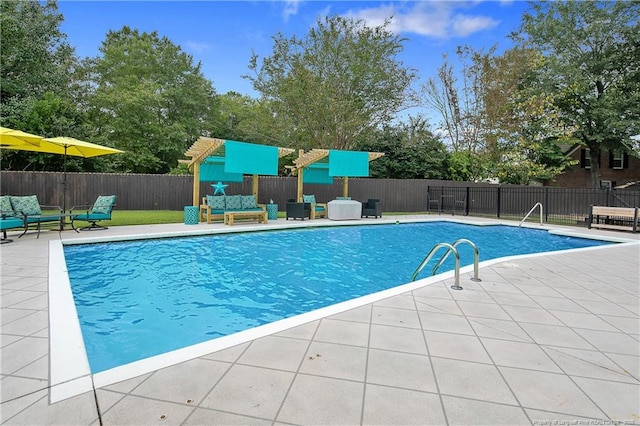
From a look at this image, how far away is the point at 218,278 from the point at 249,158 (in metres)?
6.20

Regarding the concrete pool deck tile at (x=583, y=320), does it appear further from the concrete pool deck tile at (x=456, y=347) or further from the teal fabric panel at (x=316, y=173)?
the teal fabric panel at (x=316, y=173)

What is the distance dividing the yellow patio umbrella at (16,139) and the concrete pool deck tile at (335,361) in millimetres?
8122

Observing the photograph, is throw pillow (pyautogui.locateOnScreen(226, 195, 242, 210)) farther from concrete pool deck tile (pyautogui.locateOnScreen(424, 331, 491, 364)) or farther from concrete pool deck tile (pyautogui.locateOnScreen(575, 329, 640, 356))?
concrete pool deck tile (pyautogui.locateOnScreen(575, 329, 640, 356))

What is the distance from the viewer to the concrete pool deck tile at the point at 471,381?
2010mm

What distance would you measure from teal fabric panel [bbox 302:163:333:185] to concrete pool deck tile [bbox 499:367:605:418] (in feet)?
41.7

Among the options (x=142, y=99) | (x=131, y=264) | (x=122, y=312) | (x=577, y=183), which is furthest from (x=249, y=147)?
(x=577, y=183)

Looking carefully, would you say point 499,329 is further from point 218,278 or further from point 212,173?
point 212,173

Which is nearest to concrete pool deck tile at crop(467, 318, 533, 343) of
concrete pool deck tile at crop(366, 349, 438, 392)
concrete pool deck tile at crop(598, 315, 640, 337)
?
concrete pool deck tile at crop(366, 349, 438, 392)

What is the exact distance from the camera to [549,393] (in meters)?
2.05

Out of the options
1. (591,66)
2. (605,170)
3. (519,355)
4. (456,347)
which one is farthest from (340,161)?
(605,170)

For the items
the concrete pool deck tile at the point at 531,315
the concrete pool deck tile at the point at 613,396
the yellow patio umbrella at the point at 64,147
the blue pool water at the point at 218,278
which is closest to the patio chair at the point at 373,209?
the blue pool water at the point at 218,278

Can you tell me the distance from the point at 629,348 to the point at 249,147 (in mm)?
9842

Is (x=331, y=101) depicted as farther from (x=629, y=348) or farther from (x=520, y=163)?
(x=629, y=348)

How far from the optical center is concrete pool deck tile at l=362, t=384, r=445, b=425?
1775mm
